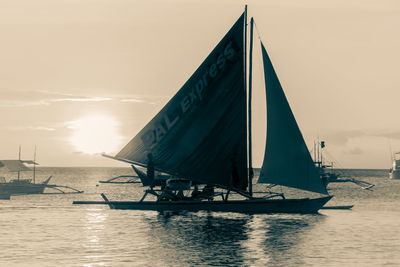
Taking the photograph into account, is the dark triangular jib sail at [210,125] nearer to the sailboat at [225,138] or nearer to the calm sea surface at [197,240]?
the sailboat at [225,138]

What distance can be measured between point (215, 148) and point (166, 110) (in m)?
4.30

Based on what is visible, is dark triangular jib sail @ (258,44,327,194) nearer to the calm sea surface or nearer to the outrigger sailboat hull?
the outrigger sailboat hull

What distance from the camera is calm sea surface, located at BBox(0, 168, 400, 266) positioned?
28969mm

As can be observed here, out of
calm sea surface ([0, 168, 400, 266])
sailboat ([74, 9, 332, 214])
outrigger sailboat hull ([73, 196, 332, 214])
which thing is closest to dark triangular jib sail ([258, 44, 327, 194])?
sailboat ([74, 9, 332, 214])

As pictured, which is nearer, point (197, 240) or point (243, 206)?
point (197, 240)

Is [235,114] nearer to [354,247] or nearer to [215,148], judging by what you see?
[215,148]

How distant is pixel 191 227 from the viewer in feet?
136

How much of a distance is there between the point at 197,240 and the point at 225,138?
31.0ft

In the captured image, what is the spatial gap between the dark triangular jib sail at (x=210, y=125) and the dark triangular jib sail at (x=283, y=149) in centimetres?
211

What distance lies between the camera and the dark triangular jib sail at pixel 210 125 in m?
42.1

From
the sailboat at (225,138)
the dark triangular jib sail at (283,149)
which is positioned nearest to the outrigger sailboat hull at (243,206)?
the sailboat at (225,138)

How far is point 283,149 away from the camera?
43.4 m

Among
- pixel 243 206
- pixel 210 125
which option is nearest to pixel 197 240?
pixel 243 206

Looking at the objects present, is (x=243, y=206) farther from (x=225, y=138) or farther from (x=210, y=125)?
(x=210, y=125)
